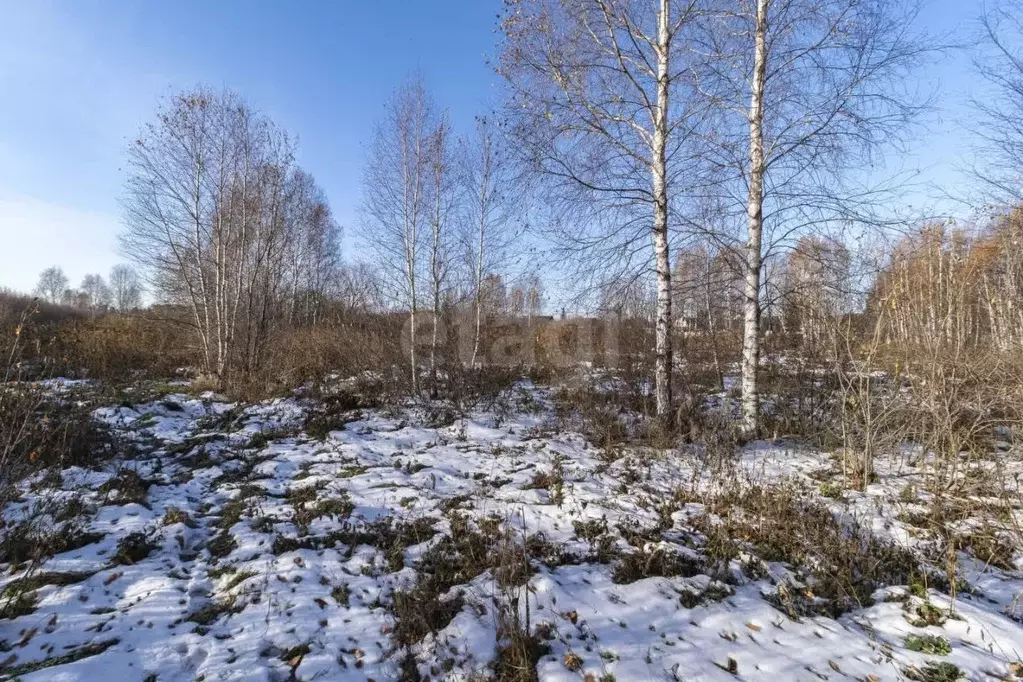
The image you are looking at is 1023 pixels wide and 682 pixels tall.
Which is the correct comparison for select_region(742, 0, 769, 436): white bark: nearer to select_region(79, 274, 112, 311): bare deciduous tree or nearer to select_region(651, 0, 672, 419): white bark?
select_region(651, 0, 672, 419): white bark

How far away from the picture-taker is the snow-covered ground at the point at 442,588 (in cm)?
246

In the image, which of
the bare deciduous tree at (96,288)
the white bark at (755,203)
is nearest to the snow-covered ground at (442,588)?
the white bark at (755,203)

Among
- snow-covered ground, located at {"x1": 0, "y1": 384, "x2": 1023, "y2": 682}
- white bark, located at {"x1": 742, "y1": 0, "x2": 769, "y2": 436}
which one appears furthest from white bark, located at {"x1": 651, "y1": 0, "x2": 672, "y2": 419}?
snow-covered ground, located at {"x1": 0, "y1": 384, "x2": 1023, "y2": 682}

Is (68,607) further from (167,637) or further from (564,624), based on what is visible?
(564,624)

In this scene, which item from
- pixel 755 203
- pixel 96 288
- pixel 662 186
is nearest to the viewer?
pixel 755 203

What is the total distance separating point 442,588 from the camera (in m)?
3.12

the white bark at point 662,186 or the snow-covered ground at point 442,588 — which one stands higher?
the white bark at point 662,186

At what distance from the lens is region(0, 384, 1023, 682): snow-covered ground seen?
8.07 feet

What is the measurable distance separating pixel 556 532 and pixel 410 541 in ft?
4.09

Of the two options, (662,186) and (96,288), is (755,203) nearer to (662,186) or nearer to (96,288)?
(662,186)

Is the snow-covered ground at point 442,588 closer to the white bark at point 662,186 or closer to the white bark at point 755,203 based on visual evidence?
the white bark at point 755,203

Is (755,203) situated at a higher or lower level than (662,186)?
lower

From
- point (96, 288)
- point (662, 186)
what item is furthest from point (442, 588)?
point (96, 288)

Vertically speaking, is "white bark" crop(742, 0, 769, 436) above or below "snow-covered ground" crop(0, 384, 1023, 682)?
above
